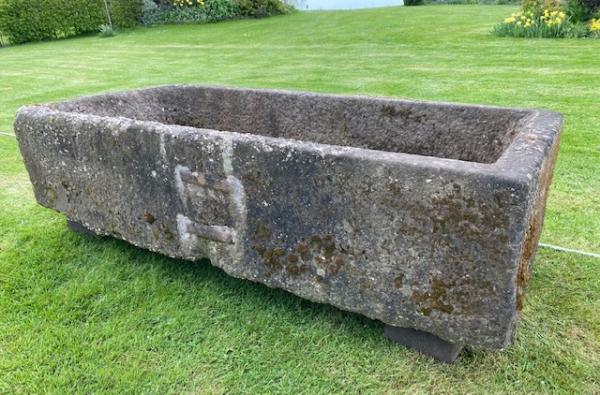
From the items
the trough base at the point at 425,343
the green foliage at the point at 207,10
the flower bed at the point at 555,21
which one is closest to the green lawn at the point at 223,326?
the trough base at the point at 425,343

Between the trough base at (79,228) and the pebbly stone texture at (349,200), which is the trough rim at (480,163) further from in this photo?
Answer: the trough base at (79,228)

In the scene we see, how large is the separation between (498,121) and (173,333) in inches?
82.4

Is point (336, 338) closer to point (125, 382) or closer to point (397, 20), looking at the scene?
point (125, 382)

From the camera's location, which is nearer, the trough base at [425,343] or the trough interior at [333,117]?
the trough base at [425,343]

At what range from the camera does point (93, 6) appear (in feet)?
63.1

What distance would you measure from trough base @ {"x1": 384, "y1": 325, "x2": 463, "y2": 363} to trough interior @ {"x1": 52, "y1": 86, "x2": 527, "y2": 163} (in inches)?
46.0

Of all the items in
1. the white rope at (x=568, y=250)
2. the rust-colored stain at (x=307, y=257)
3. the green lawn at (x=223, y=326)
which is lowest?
the white rope at (x=568, y=250)

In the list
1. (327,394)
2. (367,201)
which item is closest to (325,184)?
(367,201)

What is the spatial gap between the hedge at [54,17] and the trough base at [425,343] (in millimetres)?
19809

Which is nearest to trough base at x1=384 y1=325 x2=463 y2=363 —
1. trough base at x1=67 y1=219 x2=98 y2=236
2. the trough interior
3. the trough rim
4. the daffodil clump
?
the trough rim

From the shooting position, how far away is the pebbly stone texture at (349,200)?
1.88 meters

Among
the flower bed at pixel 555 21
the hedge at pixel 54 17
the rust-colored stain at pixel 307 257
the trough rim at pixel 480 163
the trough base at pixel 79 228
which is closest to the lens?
the trough rim at pixel 480 163

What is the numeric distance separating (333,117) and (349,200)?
58.6 inches

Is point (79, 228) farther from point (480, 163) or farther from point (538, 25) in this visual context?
point (538, 25)
